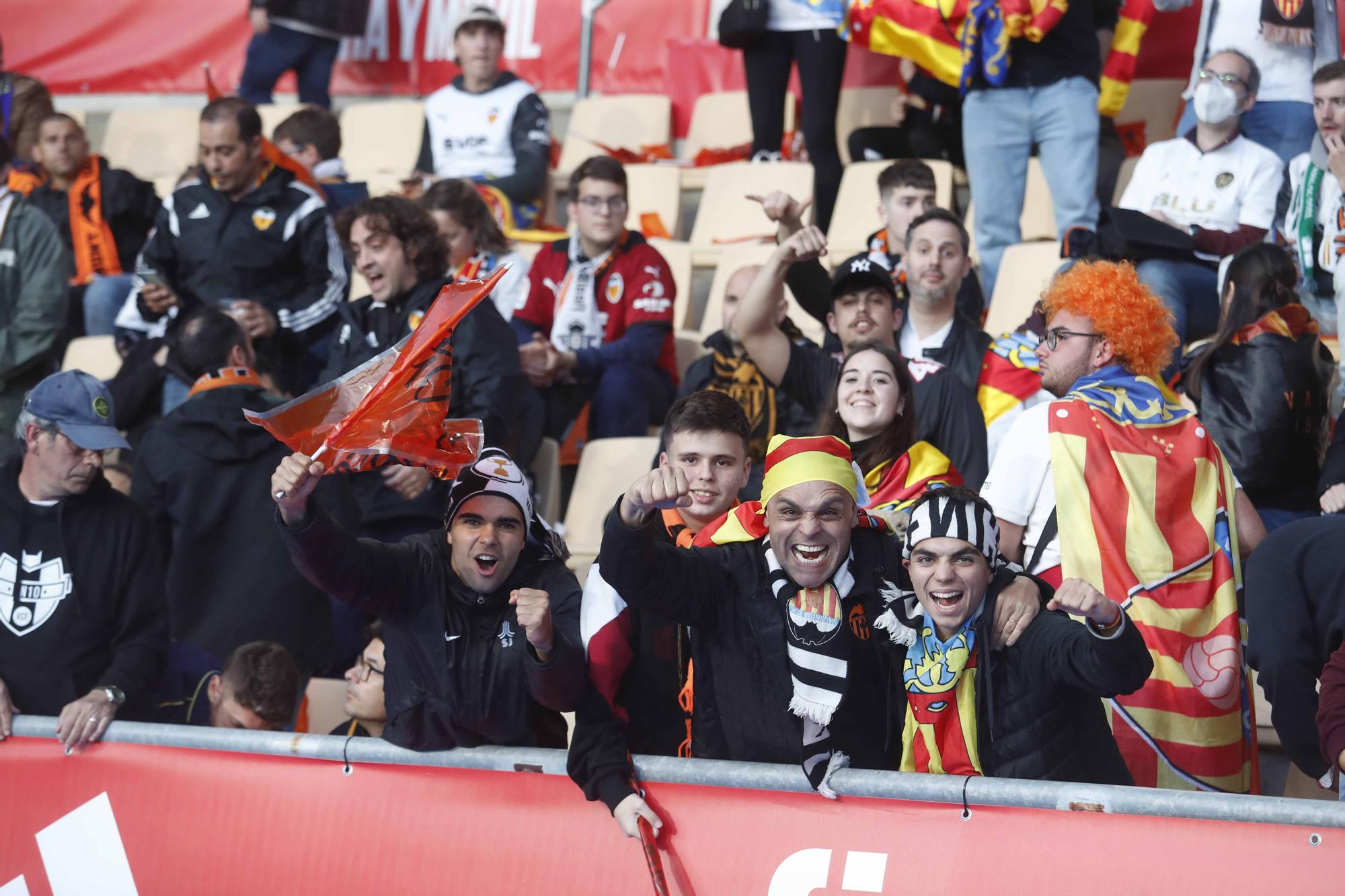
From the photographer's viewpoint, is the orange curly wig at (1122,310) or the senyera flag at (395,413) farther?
the orange curly wig at (1122,310)

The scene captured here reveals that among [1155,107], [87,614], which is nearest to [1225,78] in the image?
[1155,107]

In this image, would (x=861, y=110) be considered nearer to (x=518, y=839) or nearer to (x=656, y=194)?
(x=656, y=194)

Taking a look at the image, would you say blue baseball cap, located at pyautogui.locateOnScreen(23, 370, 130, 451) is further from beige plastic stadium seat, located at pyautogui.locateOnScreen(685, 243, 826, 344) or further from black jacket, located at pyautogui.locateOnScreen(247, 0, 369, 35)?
black jacket, located at pyautogui.locateOnScreen(247, 0, 369, 35)

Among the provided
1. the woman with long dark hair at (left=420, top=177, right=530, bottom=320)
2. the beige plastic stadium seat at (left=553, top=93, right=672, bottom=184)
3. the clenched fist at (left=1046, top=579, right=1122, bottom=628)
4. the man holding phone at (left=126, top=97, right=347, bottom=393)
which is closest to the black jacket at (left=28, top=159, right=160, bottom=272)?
the man holding phone at (left=126, top=97, right=347, bottom=393)

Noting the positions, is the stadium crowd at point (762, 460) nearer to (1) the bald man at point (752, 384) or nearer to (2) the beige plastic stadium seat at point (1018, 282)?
(1) the bald man at point (752, 384)

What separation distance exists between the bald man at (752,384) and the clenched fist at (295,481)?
1802 millimetres

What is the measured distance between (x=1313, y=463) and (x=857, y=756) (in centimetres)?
206

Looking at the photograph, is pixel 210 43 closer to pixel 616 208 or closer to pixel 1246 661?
pixel 616 208

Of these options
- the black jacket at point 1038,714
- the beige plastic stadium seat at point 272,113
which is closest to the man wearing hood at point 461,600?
the black jacket at point 1038,714

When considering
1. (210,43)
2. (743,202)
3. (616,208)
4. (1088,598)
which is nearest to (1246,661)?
(1088,598)

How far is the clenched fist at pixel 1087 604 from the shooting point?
2791 mm

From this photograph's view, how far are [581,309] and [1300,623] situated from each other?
11.7ft

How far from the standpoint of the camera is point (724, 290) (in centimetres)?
664

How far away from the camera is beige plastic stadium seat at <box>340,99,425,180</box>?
8922 mm
